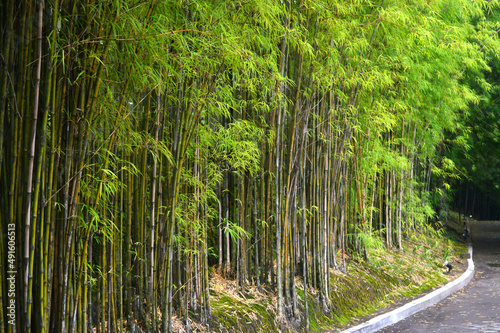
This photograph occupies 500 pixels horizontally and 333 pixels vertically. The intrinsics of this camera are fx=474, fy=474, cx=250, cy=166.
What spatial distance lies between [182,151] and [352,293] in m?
3.14

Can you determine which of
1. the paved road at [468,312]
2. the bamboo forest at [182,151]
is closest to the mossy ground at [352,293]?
the bamboo forest at [182,151]

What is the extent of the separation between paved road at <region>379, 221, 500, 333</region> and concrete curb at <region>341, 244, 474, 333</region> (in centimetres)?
6

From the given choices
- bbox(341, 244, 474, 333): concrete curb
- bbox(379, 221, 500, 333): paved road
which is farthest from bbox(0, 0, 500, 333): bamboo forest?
bbox(379, 221, 500, 333): paved road

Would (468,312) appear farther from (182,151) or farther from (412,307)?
(182,151)

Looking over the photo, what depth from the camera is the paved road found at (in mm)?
4801

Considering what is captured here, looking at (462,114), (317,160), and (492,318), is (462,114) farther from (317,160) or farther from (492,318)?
(317,160)

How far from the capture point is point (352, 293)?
5242mm

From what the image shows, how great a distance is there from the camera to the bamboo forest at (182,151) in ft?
6.59

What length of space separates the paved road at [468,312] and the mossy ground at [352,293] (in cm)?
33

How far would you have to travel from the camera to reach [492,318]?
203 inches

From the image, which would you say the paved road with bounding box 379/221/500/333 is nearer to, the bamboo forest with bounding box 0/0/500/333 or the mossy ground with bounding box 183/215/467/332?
the mossy ground with bounding box 183/215/467/332

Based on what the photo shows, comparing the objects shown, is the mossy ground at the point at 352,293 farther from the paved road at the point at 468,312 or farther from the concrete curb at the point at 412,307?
the paved road at the point at 468,312

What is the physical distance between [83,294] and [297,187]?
2.42 meters

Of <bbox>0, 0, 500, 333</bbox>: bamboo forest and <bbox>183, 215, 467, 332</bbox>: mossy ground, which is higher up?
<bbox>0, 0, 500, 333</bbox>: bamboo forest
